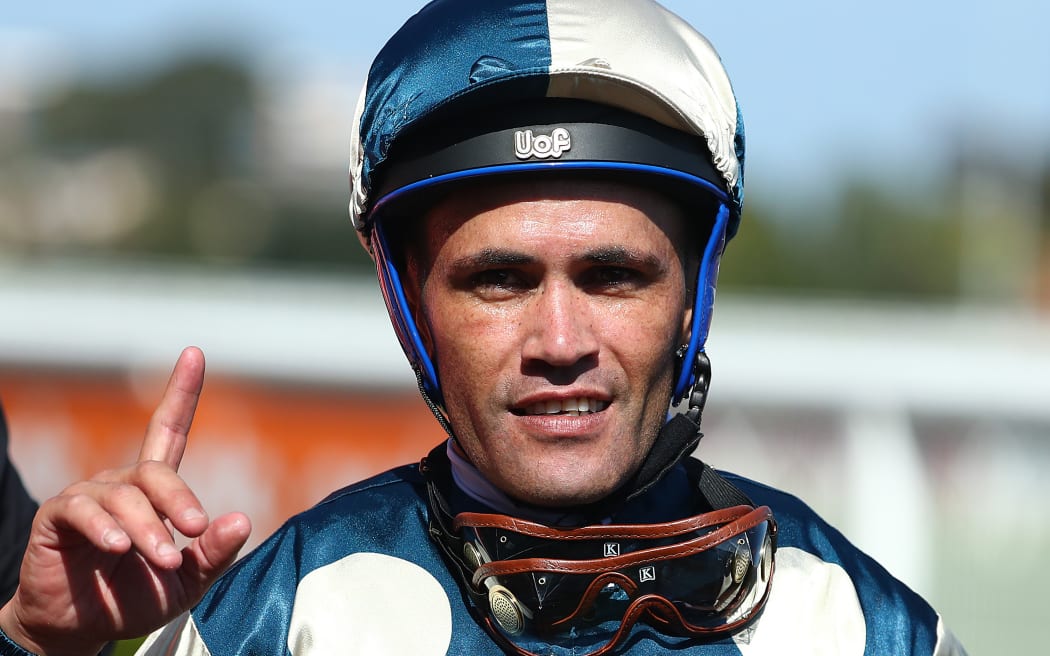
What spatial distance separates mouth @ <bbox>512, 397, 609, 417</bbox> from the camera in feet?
6.26

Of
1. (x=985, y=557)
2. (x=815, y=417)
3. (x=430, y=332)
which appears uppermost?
(x=430, y=332)

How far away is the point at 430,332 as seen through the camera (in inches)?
81.8

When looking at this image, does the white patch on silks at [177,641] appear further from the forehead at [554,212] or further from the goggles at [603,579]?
the forehead at [554,212]

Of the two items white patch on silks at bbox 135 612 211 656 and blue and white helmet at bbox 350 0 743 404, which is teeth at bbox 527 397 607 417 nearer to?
blue and white helmet at bbox 350 0 743 404

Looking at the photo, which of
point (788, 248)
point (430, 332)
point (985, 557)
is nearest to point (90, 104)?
point (788, 248)

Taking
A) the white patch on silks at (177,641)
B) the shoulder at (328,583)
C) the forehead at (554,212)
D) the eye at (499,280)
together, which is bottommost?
the white patch on silks at (177,641)

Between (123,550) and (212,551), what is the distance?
5.3 inches

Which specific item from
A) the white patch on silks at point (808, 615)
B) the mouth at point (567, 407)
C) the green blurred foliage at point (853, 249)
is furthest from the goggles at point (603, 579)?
the green blurred foliage at point (853, 249)

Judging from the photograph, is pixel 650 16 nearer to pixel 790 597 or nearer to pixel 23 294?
pixel 790 597

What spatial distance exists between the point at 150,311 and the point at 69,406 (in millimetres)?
725

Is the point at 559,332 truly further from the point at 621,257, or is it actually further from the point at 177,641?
the point at 177,641

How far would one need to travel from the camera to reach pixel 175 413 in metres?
1.83

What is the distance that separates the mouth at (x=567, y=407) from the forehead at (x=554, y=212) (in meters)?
0.24

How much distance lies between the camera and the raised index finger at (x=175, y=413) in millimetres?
1809
